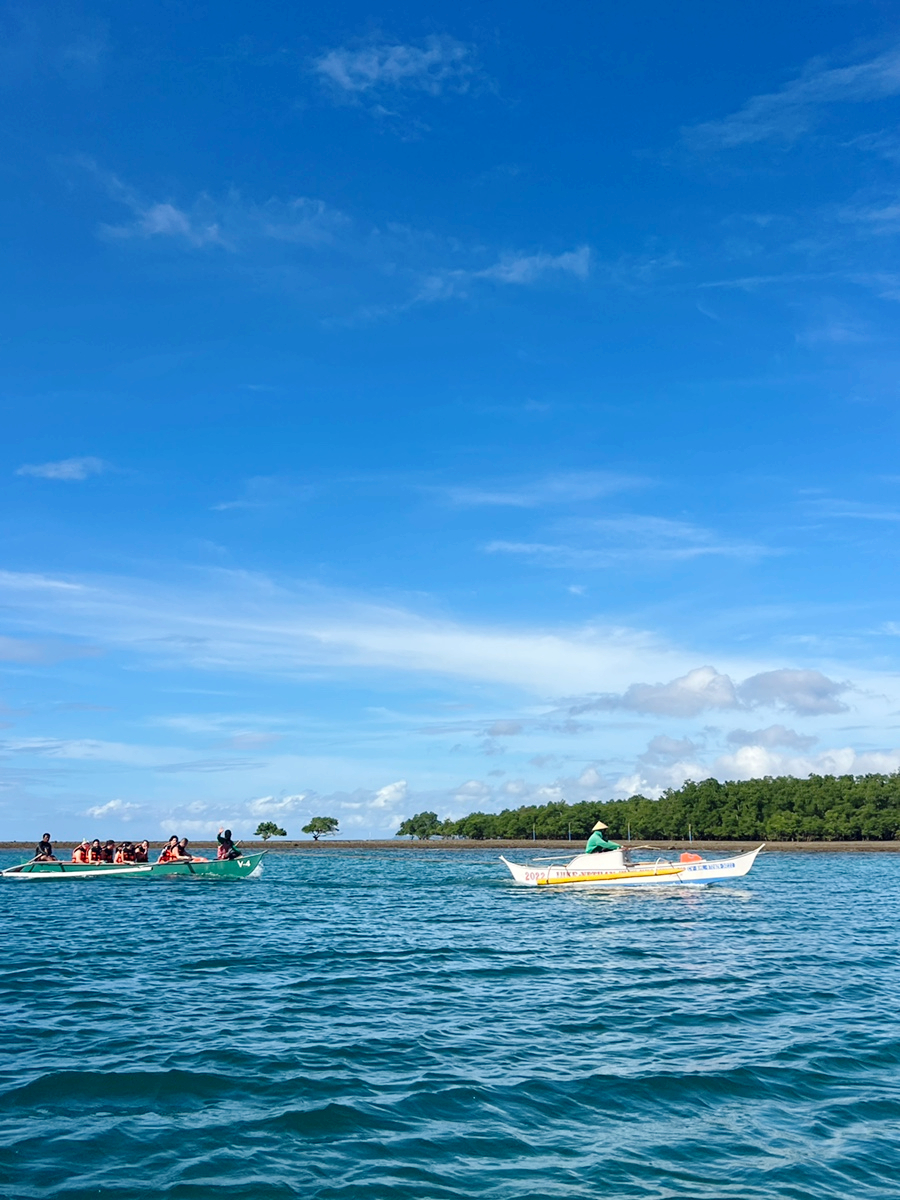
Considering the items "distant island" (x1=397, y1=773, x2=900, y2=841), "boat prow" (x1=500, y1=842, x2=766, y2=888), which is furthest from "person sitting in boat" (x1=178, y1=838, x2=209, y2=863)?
"distant island" (x1=397, y1=773, x2=900, y2=841)

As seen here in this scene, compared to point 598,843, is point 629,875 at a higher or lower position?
lower

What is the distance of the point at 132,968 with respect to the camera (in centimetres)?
2491

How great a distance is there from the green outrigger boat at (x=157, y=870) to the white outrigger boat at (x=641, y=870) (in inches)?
969

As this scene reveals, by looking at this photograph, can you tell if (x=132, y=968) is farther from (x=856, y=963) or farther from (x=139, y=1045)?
(x=856, y=963)

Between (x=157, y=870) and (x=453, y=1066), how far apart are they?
52767 millimetres

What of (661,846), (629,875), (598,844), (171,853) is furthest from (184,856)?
(661,846)

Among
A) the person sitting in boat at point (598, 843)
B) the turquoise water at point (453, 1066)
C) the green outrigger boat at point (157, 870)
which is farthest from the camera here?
the green outrigger boat at point (157, 870)

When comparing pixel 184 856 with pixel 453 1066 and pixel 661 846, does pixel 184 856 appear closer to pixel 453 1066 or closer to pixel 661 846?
pixel 453 1066

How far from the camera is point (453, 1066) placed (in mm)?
14594

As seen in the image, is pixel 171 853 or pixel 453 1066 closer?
pixel 453 1066

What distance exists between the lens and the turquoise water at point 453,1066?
10.5 m

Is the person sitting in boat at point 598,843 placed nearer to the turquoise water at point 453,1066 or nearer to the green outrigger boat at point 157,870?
the turquoise water at point 453,1066

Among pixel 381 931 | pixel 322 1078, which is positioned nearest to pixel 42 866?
pixel 381 931

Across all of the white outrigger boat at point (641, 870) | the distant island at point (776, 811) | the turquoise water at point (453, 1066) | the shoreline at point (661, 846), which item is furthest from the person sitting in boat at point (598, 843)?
the distant island at point (776, 811)
